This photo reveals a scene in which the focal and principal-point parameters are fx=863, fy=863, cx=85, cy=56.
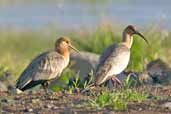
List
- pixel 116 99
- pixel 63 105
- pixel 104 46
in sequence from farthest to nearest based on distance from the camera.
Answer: pixel 104 46, pixel 63 105, pixel 116 99

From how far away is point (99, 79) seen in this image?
1227 centimetres

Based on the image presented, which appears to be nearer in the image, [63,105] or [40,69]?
[63,105]

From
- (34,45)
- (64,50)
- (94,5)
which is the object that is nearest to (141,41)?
(64,50)

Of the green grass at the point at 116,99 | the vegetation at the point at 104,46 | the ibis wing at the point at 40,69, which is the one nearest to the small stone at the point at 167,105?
the green grass at the point at 116,99

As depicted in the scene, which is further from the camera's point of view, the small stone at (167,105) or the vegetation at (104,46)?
the vegetation at (104,46)

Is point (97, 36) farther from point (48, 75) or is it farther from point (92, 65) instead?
point (48, 75)

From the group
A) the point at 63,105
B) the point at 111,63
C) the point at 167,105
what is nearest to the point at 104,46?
the point at 111,63

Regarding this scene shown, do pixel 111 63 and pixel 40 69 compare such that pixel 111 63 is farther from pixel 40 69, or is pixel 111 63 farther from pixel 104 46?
pixel 104 46

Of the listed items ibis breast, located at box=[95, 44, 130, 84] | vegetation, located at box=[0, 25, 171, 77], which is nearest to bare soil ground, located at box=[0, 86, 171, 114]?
ibis breast, located at box=[95, 44, 130, 84]

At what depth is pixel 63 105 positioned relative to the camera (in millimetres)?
10734

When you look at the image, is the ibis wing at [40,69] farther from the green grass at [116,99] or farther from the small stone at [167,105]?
the small stone at [167,105]

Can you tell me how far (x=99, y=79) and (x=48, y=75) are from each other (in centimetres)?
89

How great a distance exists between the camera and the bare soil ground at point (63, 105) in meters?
10.3

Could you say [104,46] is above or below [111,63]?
above
